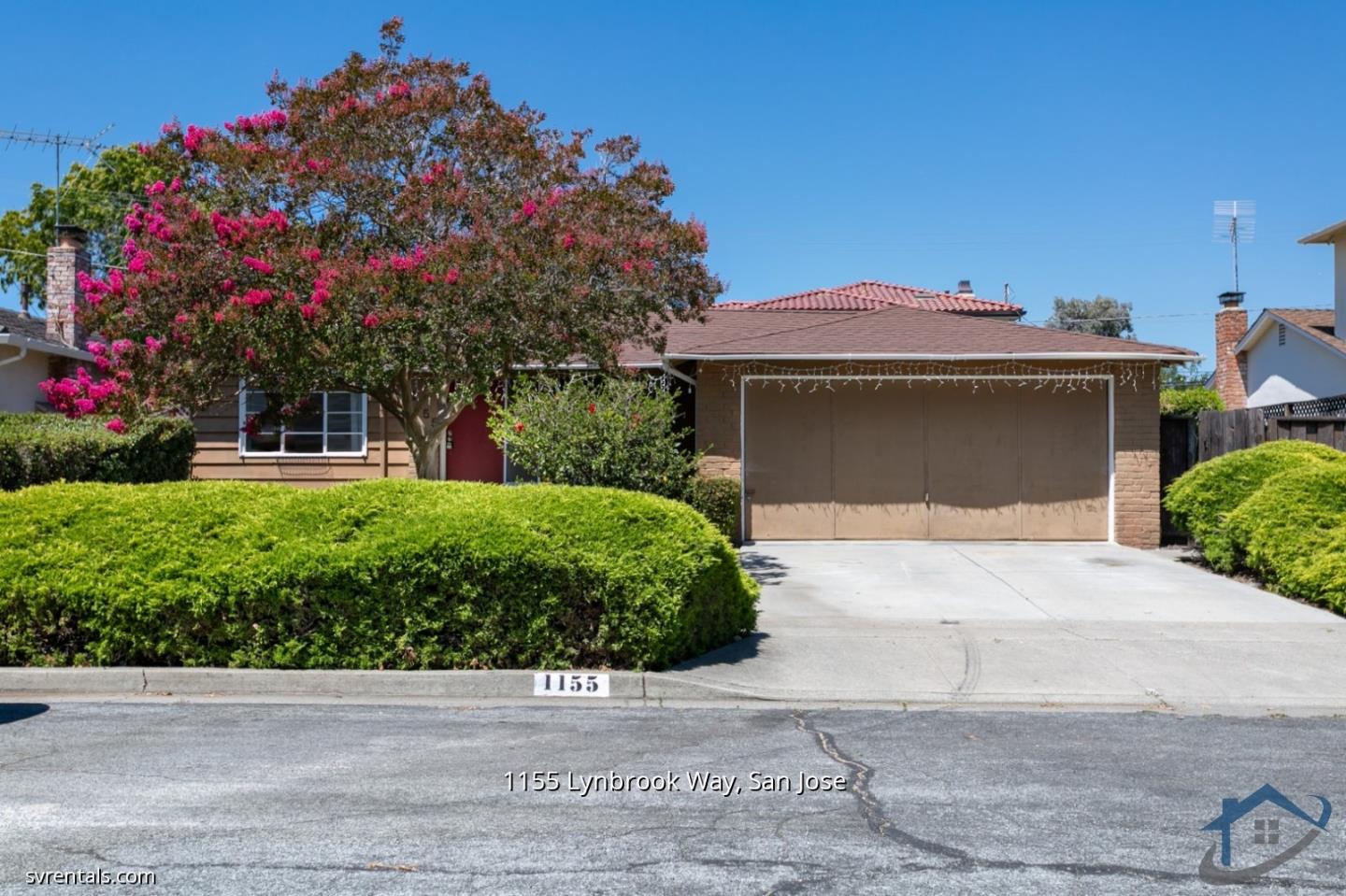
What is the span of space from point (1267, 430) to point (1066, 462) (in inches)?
103

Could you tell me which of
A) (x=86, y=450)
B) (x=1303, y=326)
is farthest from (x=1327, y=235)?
(x=86, y=450)

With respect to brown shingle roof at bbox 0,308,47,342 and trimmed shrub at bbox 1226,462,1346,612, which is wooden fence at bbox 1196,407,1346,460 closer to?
trimmed shrub at bbox 1226,462,1346,612

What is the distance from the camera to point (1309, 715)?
769 centimetres

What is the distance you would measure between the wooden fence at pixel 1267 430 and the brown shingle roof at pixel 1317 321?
8946mm

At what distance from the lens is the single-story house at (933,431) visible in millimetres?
16547

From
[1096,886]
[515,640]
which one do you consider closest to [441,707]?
[515,640]

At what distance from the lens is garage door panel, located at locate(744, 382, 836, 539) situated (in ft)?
55.8

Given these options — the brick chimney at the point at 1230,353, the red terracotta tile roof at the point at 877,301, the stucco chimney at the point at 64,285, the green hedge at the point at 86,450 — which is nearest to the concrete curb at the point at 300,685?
the green hedge at the point at 86,450

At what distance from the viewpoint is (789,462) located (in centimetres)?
1705

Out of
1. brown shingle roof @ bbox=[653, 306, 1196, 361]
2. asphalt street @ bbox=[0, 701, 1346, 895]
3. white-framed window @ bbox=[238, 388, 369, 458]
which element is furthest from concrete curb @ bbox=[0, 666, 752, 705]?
white-framed window @ bbox=[238, 388, 369, 458]

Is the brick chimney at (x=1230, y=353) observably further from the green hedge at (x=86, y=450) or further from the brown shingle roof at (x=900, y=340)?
the green hedge at (x=86, y=450)

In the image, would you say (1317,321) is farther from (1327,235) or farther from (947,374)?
(947,374)

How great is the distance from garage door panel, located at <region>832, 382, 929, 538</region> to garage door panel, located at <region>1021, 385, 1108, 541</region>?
154cm

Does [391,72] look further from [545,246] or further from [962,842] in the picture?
[962,842]
